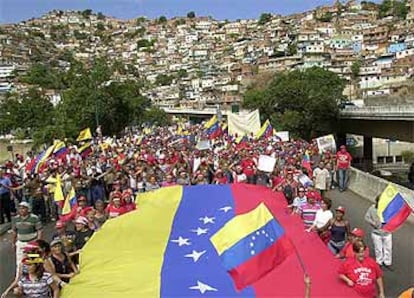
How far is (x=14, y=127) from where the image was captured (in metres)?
104

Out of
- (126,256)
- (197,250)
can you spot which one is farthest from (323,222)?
(126,256)

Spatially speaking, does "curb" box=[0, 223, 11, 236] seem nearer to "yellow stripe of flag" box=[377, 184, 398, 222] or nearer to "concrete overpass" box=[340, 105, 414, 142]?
"yellow stripe of flag" box=[377, 184, 398, 222]

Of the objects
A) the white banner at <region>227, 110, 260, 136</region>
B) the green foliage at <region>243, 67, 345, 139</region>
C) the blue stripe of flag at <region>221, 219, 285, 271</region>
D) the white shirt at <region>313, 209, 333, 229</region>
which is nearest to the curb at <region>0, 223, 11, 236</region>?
the white shirt at <region>313, 209, 333, 229</region>

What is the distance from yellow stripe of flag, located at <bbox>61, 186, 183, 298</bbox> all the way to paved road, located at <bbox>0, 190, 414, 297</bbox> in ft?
4.97

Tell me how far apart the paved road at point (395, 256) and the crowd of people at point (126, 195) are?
14.8 inches

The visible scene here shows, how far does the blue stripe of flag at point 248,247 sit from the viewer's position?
6.11 m

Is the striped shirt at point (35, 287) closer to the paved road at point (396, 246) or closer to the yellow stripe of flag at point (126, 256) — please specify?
→ the yellow stripe of flag at point (126, 256)

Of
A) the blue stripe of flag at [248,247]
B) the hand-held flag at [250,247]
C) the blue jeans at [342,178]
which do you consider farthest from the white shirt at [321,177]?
the blue stripe of flag at [248,247]

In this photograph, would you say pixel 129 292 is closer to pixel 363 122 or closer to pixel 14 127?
pixel 363 122

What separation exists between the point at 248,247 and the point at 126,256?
4.17 metres

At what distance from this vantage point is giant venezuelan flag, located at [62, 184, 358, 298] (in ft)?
27.2

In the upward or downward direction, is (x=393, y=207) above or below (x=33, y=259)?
below

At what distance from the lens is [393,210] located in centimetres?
988

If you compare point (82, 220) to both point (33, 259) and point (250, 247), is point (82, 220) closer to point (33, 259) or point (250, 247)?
point (33, 259)
